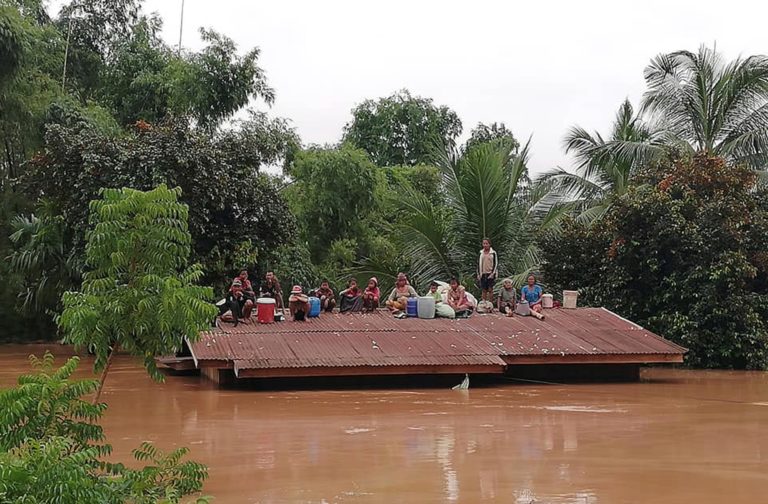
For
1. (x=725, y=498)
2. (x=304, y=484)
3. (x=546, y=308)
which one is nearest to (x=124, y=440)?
(x=304, y=484)

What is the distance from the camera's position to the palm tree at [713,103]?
22.0 metres

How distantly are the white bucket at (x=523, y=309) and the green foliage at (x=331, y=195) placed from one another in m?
8.21

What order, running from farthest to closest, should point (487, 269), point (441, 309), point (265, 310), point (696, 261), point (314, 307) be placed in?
point (696, 261), point (487, 269), point (441, 309), point (314, 307), point (265, 310)

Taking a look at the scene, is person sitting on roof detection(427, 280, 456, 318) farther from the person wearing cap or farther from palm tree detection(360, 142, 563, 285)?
palm tree detection(360, 142, 563, 285)

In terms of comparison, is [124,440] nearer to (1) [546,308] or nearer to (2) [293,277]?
(1) [546,308]

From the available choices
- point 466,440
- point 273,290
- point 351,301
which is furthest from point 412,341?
point 466,440

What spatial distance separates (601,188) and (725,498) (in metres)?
18.3

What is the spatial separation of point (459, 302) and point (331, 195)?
8149 mm

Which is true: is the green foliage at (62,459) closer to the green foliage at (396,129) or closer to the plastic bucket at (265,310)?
the plastic bucket at (265,310)

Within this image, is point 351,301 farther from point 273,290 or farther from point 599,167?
point 599,167

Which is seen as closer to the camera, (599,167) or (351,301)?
(351,301)

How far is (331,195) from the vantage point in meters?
24.7

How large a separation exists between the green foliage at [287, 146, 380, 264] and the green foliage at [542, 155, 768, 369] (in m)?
7.32

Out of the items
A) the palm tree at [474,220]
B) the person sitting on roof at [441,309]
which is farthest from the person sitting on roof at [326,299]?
the palm tree at [474,220]
